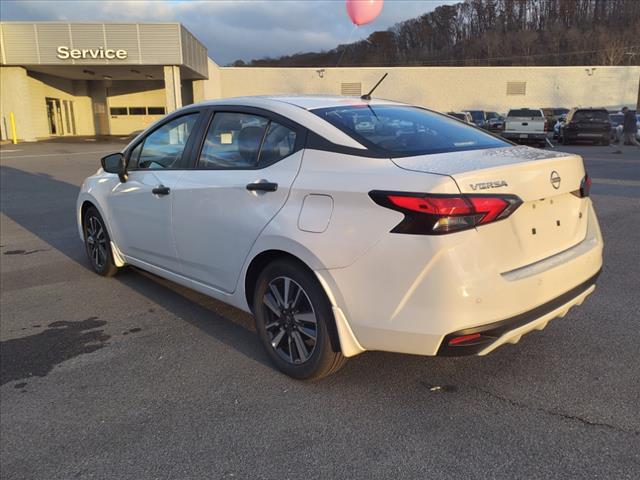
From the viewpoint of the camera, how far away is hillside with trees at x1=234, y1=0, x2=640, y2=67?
76.8 meters

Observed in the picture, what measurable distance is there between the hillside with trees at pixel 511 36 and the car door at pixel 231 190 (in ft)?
207

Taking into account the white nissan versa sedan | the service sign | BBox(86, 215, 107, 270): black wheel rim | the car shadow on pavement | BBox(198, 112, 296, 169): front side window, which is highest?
the service sign

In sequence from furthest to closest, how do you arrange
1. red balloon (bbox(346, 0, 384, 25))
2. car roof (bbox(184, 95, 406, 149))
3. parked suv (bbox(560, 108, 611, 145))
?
parked suv (bbox(560, 108, 611, 145)), red balloon (bbox(346, 0, 384, 25)), car roof (bbox(184, 95, 406, 149))

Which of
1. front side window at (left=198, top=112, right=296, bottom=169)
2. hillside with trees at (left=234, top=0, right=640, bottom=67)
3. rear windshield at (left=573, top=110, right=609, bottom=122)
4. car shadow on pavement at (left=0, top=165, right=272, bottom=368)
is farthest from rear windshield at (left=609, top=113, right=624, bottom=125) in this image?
hillside with trees at (left=234, top=0, right=640, bottom=67)

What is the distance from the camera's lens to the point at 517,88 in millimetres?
45344

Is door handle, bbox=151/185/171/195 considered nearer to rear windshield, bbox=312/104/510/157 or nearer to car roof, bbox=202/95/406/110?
car roof, bbox=202/95/406/110

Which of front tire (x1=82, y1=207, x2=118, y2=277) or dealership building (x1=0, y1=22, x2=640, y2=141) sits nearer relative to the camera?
front tire (x1=82, y1=207, x2=118, y2=277)

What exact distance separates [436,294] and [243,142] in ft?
5.72

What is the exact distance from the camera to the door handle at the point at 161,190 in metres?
4.03

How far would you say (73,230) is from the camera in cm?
797

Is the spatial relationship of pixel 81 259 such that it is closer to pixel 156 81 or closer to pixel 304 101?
pixel 304 101

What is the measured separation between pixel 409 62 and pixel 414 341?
295ft

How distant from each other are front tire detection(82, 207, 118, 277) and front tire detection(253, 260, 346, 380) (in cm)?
249

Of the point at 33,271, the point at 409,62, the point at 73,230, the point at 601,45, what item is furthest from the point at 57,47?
the point at 601,45
